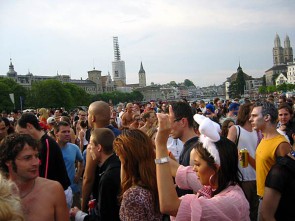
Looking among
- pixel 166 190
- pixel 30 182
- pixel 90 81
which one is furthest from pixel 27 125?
pixel 90 81

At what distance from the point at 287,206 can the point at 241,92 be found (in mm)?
127964

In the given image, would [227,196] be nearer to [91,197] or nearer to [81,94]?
[91,197]

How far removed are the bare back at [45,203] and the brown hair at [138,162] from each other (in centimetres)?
57

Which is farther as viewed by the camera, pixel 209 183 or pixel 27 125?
pixel 27 125

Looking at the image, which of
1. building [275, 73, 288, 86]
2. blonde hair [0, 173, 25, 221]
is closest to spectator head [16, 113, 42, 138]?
blonde hair [0, 173, 25, 221]

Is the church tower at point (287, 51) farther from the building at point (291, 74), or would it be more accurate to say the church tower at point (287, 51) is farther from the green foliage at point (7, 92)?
the green foliage at point (7, 92)

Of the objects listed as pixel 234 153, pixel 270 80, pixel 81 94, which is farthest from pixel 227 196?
pixel 270 80

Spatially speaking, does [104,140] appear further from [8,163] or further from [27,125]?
[27,125]

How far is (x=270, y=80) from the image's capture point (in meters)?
183

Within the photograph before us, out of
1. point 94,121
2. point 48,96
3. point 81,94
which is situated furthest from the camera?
point 81,94

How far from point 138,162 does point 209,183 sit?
76 cm

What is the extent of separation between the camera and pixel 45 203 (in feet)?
10.2

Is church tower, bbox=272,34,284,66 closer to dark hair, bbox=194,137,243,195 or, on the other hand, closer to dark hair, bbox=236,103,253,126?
dark hair, bbox=236,103,253,126

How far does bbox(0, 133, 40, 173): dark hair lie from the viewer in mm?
3242
